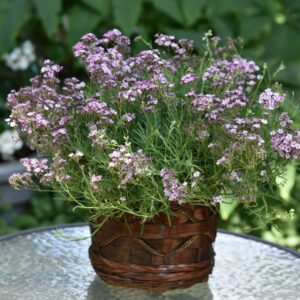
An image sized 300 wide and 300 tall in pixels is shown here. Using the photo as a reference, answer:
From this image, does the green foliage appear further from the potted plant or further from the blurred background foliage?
the potted plant

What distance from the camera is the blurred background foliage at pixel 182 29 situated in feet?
7.96

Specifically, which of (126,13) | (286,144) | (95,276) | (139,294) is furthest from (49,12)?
(286,144)

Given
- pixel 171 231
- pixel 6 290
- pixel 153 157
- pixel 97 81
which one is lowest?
pixel 6 290

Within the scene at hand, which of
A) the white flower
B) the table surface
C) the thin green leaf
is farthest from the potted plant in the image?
the table surface

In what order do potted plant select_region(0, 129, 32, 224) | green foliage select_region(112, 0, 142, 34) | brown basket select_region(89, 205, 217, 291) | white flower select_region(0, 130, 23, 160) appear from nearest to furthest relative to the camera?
1. brown basket select_region(89, 205, 217, 291)
2. green foliage select_region(112, 0, 142, 34)
3. potted plant select_region(0, 129, 32, 224)
4. white flower select_region(0, 130, 23, 160)

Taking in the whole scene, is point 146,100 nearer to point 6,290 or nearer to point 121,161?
point 121,161

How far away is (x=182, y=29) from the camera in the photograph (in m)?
2.63

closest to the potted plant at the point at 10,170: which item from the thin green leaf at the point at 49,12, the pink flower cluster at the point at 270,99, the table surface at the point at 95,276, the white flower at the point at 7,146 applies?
the white flower at the point at 7,146

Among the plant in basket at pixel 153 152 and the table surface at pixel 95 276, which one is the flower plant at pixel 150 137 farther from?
the table surface at pixel 95 276

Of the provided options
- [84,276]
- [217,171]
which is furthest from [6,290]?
[217,171]

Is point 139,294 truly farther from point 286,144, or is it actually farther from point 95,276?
point 286,144

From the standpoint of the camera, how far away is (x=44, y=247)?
154cm

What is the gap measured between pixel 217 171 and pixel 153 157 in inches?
3.9

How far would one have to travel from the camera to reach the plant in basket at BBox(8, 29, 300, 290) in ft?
3.66
